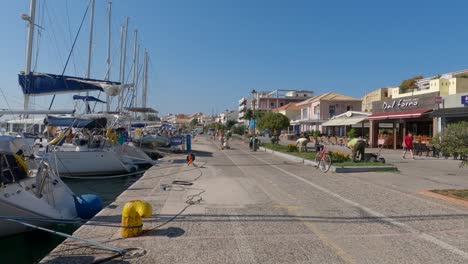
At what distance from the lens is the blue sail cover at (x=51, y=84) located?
16625 millimetres

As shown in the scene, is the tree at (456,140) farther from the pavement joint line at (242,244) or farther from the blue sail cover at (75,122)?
the blue sail cover at (75,122)

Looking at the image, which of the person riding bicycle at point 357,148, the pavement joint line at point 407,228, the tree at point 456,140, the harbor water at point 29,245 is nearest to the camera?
the pavement joint line at point 407,228

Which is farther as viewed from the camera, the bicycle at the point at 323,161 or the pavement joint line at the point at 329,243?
the bicycle at the point at 323,161

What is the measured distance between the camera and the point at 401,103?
32500mm

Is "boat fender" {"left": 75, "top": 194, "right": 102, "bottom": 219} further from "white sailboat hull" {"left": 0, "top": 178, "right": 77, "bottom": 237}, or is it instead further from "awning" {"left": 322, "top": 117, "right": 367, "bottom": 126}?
"awning" {"left": 322, "top": 117, "right": 367, "bottom": 126}

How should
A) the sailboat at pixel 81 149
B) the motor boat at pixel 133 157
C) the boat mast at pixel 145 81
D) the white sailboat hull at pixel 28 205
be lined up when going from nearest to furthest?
1. the white sailboat hull at pixel 28 205
2. the sailboat at pixel 81 149
3. the motor boat at pixel 133 157
4. the boat mast at pixel 145 81

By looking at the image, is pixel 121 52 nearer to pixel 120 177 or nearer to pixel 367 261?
pixel 120 177

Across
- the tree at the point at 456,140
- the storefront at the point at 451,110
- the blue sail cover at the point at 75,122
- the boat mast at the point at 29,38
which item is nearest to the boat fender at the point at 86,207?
the boat mast at the point at 29,38

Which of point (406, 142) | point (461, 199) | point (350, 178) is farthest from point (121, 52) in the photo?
point (461, 199)

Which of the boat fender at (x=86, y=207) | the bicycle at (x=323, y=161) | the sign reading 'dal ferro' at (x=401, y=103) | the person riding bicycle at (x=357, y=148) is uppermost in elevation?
the sign reading 'dal ferro' at (x=401, y=103)

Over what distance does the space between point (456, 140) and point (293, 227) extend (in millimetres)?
5493

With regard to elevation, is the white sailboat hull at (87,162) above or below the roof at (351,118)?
below

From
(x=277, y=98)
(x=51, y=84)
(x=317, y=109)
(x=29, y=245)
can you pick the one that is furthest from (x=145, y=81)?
(x=277, y=98)

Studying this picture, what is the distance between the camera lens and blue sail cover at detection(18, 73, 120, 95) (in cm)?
1662
